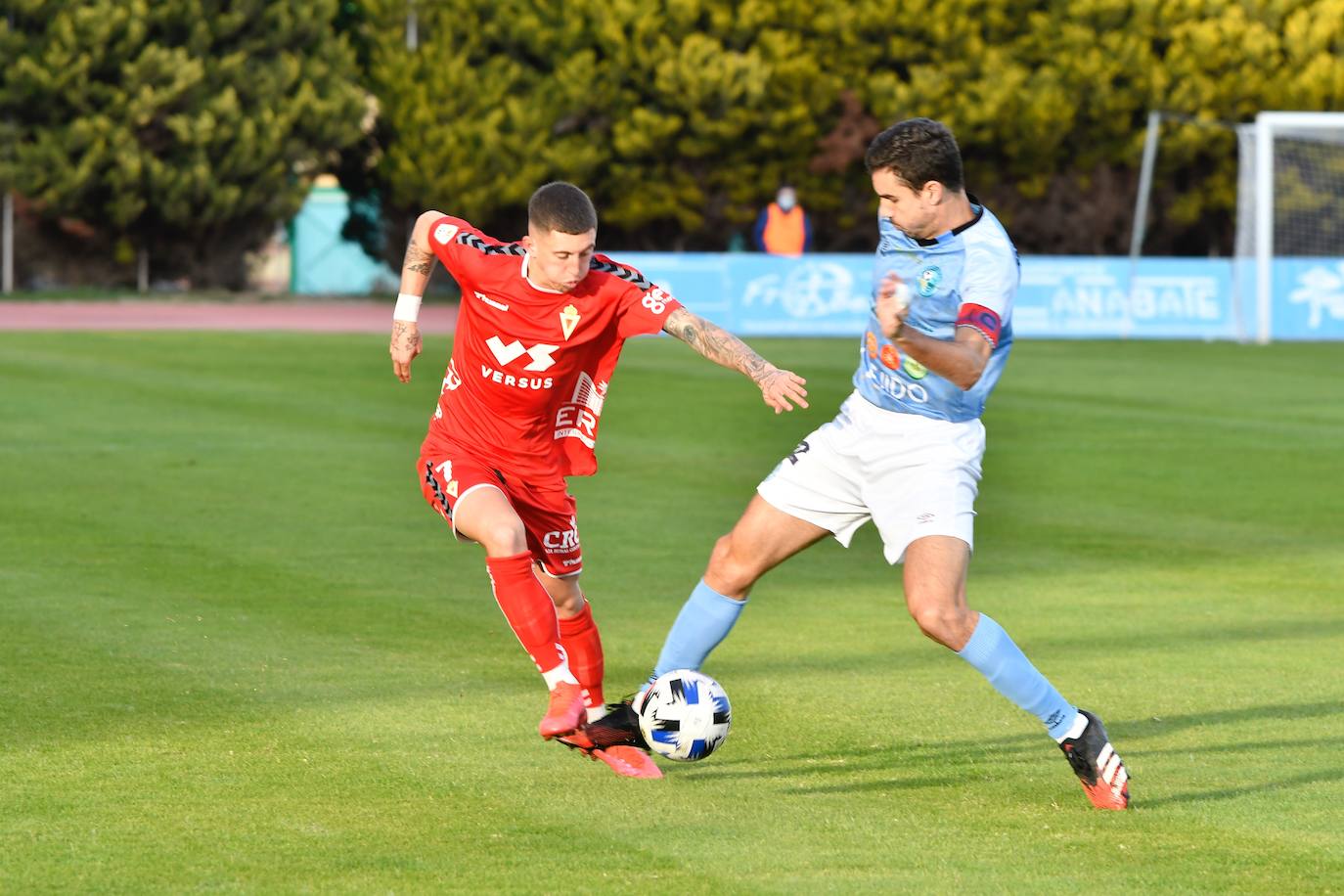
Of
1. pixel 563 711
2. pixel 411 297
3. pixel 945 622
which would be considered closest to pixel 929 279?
pixel 945 622

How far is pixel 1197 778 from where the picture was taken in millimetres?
6344

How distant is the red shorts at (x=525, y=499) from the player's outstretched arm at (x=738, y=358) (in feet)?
2.21

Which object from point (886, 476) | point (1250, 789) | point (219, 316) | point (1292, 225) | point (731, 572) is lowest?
point (219, 316)

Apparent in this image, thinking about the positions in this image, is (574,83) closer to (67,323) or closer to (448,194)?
(448,194)

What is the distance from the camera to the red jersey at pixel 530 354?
6699mm

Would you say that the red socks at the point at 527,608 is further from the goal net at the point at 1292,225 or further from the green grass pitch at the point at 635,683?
the goal net at the point at 1292,225

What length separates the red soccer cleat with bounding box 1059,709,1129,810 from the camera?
19.4ft

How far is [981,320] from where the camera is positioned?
19.1 ft

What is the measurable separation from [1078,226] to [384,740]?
3767 centimetres

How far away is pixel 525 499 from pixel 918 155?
174 cm

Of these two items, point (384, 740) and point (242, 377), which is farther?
point (242, 377)

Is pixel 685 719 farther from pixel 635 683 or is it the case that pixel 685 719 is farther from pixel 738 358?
pixel 635 683

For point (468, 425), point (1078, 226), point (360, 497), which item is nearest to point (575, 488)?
point (360, 497)

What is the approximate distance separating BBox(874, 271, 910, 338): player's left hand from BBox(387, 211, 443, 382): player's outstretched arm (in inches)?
78.6
